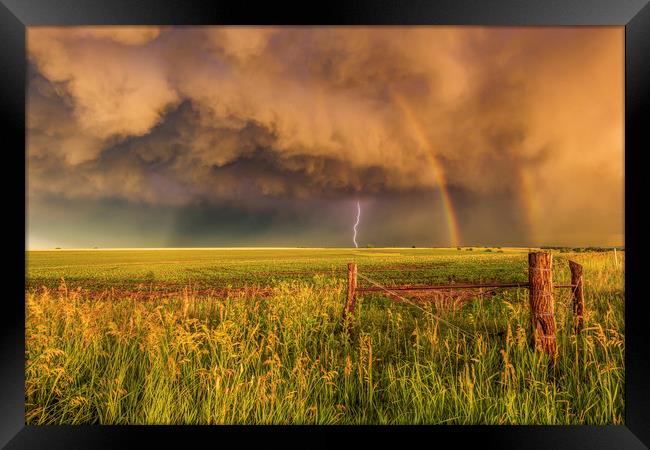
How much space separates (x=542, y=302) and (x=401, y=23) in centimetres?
342

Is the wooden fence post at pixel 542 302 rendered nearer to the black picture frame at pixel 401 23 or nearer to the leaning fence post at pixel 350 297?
the black picture frame at pixel 401 23

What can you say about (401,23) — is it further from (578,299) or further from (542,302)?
(578,299)

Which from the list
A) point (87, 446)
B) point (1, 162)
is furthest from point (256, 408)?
point (1, 162)

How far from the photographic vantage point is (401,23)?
10.2 feet

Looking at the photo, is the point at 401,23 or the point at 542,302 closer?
the point at 401,23

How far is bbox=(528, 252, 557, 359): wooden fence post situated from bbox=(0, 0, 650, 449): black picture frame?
0.78 meters

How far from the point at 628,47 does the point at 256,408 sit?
4.79m

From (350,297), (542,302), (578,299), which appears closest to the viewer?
(542,302)

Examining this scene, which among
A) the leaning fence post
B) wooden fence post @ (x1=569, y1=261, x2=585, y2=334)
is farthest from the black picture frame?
the leaning fence post

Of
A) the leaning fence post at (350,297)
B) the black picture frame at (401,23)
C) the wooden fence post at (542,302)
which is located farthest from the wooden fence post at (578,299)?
the leaning fence post at (350,297)

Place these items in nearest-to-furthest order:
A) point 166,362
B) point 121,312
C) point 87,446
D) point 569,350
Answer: point 87,446, point 166,362, point 569,350, point 121,312

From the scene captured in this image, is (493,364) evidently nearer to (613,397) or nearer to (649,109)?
(613,397)

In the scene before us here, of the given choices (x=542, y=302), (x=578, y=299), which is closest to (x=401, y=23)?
(x=542, y=302)

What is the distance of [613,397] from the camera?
3387 mm
